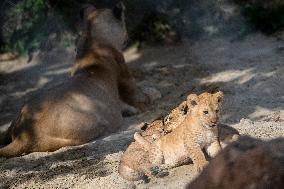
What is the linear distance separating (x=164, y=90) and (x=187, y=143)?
186 inches

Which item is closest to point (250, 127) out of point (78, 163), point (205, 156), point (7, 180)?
point (205, 156)

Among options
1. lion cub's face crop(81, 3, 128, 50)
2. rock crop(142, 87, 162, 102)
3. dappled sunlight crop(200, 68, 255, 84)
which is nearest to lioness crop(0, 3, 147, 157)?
lion cub's face crop(81, 3, 128, 50)

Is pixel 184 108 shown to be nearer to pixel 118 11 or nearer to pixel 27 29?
pixel 118 11

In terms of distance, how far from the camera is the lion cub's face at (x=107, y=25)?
919 cm

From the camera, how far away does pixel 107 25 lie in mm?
→ 9219

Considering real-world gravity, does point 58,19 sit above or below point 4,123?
above

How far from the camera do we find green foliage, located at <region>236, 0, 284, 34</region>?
10953 millimetres

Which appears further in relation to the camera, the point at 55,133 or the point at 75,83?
the point at 75,83

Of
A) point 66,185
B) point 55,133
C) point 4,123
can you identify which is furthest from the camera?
point 4,123

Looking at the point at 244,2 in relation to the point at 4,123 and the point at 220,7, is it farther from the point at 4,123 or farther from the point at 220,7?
the point at 4,123

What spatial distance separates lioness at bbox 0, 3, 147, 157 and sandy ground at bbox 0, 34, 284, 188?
25 cm

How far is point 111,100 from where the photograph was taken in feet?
26.8

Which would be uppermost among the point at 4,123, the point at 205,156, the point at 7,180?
the point at 205,156

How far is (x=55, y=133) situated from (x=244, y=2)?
565 cm
